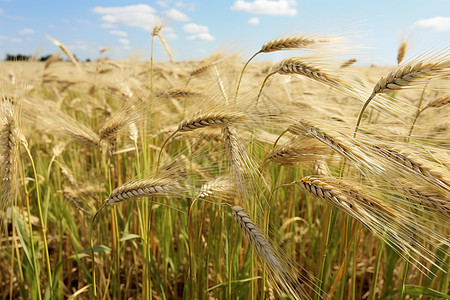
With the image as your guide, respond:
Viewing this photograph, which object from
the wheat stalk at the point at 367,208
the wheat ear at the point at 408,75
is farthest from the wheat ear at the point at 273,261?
the wheat ear at the point at 408,75

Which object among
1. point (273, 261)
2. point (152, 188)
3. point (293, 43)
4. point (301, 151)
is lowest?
point (273, 261)

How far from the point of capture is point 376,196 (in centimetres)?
91

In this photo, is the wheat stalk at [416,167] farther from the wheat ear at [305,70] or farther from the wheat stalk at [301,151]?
the wheat ear at [305,70]

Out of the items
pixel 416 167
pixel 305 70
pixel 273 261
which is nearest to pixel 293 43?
pixel 305 70

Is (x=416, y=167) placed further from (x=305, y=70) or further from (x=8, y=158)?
(x=8, y=158)

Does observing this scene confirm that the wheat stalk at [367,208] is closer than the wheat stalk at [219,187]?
Yes

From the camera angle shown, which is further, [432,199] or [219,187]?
[219,187]

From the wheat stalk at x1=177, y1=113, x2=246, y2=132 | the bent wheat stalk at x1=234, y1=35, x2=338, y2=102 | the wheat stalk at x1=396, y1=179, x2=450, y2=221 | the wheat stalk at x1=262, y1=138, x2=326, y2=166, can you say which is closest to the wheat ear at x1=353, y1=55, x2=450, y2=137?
the wheat stalk at x1=262, y1=138, x2=326, y2=166

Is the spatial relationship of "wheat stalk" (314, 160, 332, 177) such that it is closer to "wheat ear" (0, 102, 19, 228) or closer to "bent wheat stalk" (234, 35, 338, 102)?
"bent wheat stalk" (234, 35, 338, 102)

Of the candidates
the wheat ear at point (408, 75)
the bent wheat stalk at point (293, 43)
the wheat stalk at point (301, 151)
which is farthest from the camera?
the bent wheat stalk at point (293, 43)

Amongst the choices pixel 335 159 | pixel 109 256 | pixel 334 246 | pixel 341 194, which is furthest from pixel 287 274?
pixel 109 256

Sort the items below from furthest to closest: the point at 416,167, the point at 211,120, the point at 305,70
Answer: the point at 305,70, the point at 211,120, the point at 416,167

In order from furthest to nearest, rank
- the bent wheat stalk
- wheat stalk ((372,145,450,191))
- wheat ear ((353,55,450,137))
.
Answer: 1. the bent wheat stalk
2. wheat ear ((353,55,450,137))
3. wheat stalk ((372,145,450,191))

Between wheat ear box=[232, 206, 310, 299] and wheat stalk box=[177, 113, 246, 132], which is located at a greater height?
wheat stalk box=[177, 113, 246, 132]
